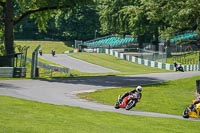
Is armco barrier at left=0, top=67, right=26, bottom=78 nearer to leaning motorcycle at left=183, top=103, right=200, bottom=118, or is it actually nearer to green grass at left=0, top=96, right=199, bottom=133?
green grass at left=0, top=96, right=199, bottom=133

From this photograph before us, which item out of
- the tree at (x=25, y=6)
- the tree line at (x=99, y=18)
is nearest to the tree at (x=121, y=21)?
the tree line at (x=99, y=18)

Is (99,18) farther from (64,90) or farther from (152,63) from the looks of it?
(64,90)

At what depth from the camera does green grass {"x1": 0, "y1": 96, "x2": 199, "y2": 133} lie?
1223cm

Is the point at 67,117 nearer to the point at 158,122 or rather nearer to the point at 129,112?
the point at 158,122

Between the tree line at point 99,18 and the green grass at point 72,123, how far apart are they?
12.6m

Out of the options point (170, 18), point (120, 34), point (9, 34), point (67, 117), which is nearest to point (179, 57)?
point (120, 34)

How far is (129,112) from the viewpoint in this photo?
20.5 metres

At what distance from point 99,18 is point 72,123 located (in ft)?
307

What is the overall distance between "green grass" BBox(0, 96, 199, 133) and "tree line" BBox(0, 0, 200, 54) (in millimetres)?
12618

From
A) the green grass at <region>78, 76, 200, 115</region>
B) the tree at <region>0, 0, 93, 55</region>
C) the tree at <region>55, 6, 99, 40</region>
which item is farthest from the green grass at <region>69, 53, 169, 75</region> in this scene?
the tree at <region>55, 6, 99, 40</region>

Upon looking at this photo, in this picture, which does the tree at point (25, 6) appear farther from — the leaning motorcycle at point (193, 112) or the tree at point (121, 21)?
the tree at point (121, 21)

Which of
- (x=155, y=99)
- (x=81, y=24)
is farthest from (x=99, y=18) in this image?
(x=155, y=99)

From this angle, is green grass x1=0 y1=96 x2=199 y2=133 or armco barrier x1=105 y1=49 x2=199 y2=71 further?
armco barrier x1=105 y1=49 x2=199 y2=71

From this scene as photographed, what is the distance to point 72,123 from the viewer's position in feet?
45.7
